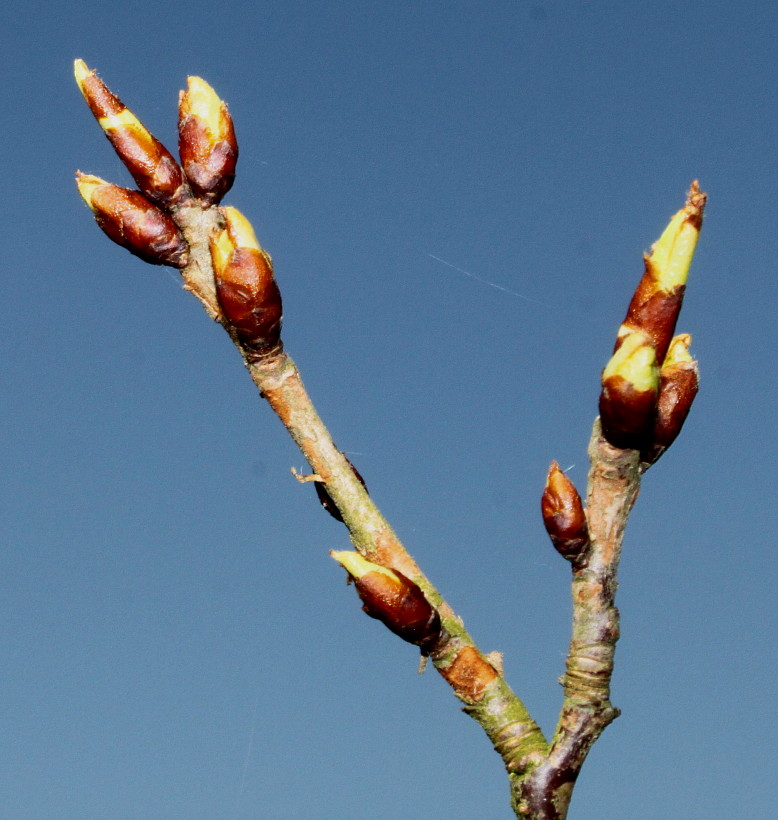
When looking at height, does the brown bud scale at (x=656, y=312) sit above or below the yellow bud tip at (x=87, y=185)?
below

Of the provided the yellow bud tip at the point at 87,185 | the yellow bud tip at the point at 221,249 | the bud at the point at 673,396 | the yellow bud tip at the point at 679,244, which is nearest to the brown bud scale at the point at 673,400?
the bud at the point at 673,396

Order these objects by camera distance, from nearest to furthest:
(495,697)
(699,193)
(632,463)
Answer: (699,193) < (632,463) < (495,697)

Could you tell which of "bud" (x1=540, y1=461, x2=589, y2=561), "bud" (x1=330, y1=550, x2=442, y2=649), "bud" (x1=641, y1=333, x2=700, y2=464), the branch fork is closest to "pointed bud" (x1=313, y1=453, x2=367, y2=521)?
the branch fork

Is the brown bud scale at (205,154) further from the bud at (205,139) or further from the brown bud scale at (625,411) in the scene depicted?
the brown bud scale at (625,411)

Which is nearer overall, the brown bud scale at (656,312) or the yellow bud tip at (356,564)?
the brown bud scale at (656,312)

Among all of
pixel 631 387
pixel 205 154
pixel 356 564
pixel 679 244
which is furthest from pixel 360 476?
pixel 679 244

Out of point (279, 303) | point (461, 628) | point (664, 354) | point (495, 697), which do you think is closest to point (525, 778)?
point (495, 697)

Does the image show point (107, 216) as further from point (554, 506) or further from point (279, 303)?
point (554, 506)
